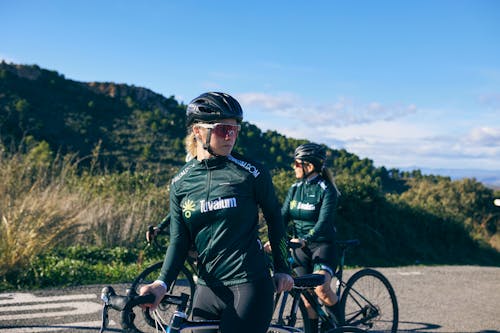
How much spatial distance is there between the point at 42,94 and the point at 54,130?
31.8 feet

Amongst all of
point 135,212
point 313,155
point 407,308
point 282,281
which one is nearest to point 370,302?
point 313,155

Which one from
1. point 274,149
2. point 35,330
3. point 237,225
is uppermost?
point 274,149

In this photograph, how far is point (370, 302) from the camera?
556cm

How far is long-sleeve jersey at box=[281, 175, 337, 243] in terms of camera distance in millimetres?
5262

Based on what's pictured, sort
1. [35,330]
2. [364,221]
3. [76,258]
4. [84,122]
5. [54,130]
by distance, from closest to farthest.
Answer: [35,330]
[76,258]
[364,221]
[54,130]
[84,122]

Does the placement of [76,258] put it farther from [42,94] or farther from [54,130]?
[42,94]

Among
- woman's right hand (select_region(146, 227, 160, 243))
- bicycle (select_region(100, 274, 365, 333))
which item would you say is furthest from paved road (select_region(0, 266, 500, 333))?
bicycle (select_region(100, 274, 365, 333))

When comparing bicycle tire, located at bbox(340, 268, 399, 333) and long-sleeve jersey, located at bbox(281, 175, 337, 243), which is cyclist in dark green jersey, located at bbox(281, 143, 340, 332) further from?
bicycle tire, located at bbox(340, 268, 399, 333)

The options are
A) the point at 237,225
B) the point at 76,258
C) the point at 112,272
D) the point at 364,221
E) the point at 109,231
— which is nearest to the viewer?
the point at 237,225

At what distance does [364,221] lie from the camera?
15.2 meters

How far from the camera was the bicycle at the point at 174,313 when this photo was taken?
2.28 meters

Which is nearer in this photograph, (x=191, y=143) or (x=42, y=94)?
(x=191, y=143)

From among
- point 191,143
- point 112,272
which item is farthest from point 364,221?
point 191,143

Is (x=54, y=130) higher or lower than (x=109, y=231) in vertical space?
higher
